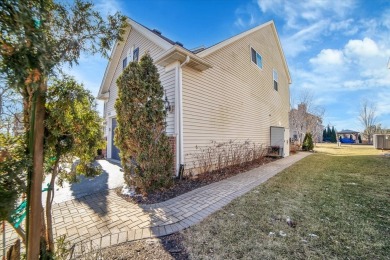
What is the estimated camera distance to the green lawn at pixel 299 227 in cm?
225

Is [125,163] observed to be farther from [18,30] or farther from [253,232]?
[18,30]

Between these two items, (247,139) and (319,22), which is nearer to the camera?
(319,22)

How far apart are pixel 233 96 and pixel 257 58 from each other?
170 inches

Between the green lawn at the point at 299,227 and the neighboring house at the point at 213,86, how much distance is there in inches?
118

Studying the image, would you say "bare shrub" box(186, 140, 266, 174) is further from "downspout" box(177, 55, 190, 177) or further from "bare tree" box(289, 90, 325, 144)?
"bare tree" box(289, 90, 325, 144)

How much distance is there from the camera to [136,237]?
8.53 feet

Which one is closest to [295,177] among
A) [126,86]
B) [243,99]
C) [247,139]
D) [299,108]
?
[247,139]

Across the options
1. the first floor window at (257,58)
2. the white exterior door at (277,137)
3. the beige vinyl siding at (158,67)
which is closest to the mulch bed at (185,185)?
the beige vinyl siding at (158,67)

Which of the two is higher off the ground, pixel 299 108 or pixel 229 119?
pixel 299 108

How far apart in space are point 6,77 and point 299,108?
28.9m

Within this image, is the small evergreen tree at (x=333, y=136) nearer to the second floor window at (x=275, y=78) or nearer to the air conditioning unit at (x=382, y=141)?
the air conditioning unit at (x=382, y=141)

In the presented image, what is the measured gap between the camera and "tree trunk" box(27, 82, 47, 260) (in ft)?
4.13

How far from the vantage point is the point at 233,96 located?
8.41 metres

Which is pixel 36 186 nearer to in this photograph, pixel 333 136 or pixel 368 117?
pixel 368 117
